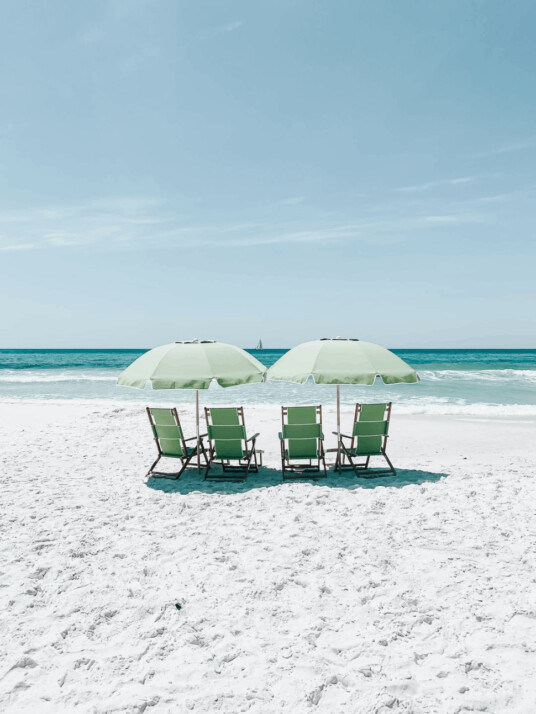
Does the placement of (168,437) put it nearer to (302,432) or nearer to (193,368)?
(193,368)

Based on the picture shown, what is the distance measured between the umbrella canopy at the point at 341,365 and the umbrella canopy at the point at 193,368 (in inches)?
17.2

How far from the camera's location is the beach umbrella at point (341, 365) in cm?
605

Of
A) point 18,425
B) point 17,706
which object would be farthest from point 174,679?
point 18,425

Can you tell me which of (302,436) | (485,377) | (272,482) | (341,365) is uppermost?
(341,365)

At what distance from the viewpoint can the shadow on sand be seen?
639cm

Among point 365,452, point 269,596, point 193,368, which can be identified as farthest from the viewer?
point 365,452

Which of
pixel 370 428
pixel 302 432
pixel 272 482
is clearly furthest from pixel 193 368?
pixel 370 428

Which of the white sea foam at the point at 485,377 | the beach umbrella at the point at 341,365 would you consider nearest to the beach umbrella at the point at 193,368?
the beach umbrella at the point at 341,365

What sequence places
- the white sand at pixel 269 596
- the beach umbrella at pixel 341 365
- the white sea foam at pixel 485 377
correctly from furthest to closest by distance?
the white sea foam at pixel 485 377 < the beach umbrella at pixel 341 365 < the white sand at pixel 269 596

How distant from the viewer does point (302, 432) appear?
6797mm

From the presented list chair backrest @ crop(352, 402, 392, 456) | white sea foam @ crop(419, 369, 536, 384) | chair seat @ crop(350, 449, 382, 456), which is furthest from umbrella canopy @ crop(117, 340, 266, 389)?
white sea foam @ crop(419, 369, 536, 384)

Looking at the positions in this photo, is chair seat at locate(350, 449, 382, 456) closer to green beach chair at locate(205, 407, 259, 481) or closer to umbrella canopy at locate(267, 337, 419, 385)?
umbrella canopy at locate(267, 337, 419, 385)

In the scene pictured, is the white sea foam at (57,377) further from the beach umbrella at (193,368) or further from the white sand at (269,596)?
the white sand at (269,596)

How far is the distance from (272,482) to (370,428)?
1.60 metres
